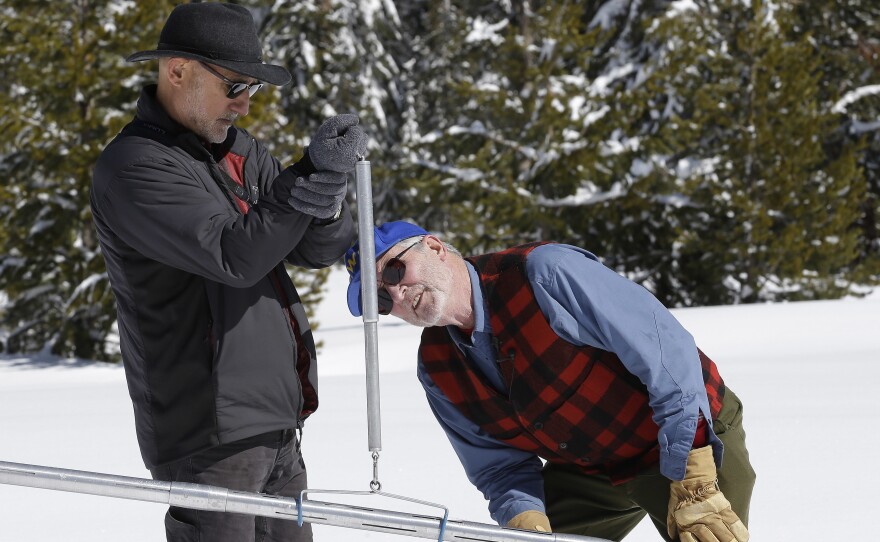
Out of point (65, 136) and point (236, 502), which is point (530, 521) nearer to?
point (236, 502)

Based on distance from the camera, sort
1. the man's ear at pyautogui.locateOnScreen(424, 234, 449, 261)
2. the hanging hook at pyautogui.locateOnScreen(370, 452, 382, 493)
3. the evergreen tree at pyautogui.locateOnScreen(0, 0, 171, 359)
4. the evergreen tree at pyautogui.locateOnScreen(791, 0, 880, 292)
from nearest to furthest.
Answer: the hanging hook at pyautogui.locateOnScreen(370, 452, 382, 493) → the man's ear at pyautogui.locateOnScreen(424, 234, 449, 261) → the evergreen tree at pyautogui.locateOnScreen(0, 0, 171, 359) → the evergreen tree at pyautogui.locateOnScreen(791, 0, 880, 292)

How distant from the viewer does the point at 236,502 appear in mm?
2039

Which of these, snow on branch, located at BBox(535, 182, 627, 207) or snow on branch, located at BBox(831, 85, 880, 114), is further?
snow on branch, located at BBox(831, 85, 880, 114)

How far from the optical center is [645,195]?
16.0 metres

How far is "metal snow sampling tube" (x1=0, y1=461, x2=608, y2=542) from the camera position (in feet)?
6.59

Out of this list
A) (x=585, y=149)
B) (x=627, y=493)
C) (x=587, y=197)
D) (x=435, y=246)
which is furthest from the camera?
(x=587, y=197)

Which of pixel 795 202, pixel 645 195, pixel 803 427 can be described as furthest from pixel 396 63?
pixel 803 427

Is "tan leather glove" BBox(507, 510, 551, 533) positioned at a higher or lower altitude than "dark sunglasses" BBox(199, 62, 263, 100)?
lower

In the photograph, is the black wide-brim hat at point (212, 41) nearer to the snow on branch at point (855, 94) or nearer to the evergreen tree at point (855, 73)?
the snow on branch at point (855, 94)

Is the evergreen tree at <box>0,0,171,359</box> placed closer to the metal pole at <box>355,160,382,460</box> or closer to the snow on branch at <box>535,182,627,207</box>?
the snow on branch at <box>535,182,627,207</box>

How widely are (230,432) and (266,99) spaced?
1082 centimetres

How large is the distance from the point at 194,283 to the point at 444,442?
3.50 meters

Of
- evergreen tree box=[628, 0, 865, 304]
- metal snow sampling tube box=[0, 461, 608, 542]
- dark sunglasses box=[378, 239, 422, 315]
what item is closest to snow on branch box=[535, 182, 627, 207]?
evergreen tree box=[628, 0, 865, 304]

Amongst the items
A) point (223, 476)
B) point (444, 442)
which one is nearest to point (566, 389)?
point (223, 476)
